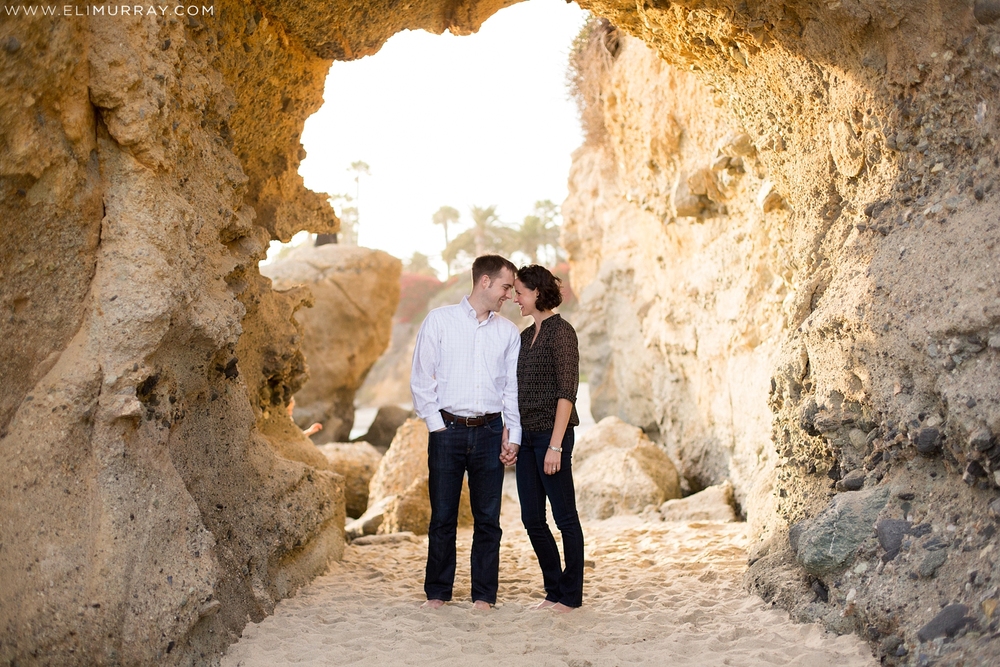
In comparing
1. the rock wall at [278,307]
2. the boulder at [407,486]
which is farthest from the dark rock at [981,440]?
the boulder at [407,486]

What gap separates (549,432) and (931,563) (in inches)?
81.2

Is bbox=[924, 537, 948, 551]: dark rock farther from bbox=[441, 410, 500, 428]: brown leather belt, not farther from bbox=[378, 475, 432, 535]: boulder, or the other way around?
bbox=[378, 475, 432, 535]: boulder

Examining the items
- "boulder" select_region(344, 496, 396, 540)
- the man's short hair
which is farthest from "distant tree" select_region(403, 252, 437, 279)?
the man's short hair

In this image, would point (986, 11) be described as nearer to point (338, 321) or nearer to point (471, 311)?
point (471, 311)

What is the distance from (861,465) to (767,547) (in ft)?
3.20

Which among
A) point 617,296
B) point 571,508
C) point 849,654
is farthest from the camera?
point 617,296

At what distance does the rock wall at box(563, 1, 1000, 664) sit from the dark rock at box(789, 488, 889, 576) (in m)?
0.01

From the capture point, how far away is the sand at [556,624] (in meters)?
4.02

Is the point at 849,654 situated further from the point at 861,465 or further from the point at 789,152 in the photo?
the point at 789,152

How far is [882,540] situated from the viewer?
4031mm

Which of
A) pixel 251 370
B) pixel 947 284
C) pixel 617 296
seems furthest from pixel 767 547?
pixel 617 296

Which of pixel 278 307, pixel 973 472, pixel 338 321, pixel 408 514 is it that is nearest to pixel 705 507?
pixel 408 514

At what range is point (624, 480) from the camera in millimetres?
9000

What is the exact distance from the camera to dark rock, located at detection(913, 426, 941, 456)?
3.89m
